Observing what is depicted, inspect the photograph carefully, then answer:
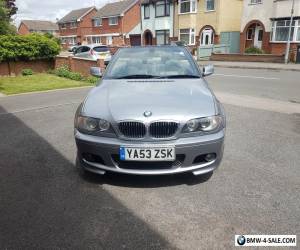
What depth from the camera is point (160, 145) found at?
328 centimetres

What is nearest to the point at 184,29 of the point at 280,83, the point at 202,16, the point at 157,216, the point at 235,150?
the point at 202,16

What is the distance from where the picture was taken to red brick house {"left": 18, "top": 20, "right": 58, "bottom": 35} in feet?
242

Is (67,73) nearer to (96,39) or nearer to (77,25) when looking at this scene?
(96,39)

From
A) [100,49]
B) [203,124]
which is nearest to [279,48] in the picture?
[100,49]

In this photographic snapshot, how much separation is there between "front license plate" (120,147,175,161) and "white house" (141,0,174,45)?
32.3m

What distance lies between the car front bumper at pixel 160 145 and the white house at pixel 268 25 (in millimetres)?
21926

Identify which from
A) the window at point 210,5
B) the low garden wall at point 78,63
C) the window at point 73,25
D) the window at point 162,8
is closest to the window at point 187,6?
the window at point 210,5

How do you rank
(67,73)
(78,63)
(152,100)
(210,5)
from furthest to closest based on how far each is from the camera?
(210,5)
(67,73)
(78,63)
(152,100)

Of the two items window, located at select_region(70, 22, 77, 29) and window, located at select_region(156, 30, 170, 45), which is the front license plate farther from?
window, located at select_region(70, 22, 77, 29)

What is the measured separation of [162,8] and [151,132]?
1346 inches

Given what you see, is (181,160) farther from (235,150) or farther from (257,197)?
(235,150)

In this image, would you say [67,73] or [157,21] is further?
[157,21]

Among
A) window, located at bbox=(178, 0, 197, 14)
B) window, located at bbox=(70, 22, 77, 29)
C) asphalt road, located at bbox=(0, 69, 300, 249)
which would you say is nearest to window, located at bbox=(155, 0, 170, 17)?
window, located at bbox=(178, 0, 197, 14)

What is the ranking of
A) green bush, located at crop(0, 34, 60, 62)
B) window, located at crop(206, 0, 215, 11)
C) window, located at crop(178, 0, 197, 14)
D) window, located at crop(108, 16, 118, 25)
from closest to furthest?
1. green bush, located at crop(0, 34, 60, 62)
2. window, located at crop(206, 0, 215, 11)
3. window, located at crop(178, 0, 197, 14)
4. window, located at crop(108, 16, 118, 25)
